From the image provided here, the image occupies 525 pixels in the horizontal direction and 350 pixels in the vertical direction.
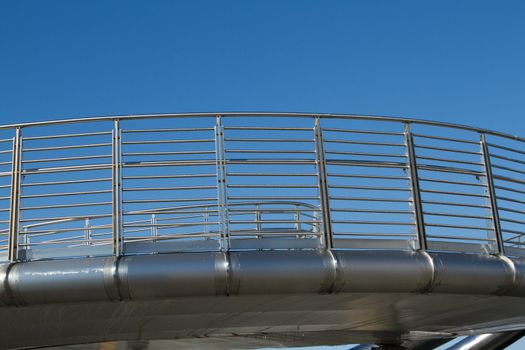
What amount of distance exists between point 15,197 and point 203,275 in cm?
289

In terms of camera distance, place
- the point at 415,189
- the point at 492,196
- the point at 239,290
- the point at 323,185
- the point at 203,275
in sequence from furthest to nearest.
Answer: the point at 492,196, the point at 415,189, the point at 323,185, the point at 239,290, the point at 203,275

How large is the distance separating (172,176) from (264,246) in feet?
5.22

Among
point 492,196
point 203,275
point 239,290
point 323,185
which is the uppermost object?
point 323,185

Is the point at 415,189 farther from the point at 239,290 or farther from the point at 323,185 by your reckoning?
the point at 239,290

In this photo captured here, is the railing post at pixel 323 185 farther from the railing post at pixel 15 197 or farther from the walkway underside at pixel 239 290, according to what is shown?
the railing post at pixel 15 197

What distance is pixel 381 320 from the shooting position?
50.0 feet

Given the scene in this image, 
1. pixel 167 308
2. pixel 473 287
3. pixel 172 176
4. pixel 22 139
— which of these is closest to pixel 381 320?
pixel 473 287

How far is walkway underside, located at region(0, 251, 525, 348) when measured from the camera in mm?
9875

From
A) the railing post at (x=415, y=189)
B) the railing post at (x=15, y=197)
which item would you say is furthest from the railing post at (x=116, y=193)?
the railing post at (x=415, y=189)

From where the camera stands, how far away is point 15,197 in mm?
10445

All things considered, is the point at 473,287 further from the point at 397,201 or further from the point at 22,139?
the point at 22,139

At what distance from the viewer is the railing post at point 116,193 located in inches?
398

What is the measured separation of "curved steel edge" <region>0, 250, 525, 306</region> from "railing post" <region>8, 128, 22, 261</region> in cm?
30

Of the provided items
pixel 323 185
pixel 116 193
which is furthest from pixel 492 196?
pixel 116 193
